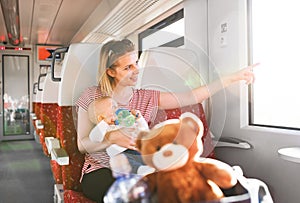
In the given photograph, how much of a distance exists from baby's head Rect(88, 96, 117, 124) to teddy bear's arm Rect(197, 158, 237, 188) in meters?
0.22

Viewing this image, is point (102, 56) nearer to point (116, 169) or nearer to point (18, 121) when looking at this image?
point (116, 169)

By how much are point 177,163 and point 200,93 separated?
0.51 metres

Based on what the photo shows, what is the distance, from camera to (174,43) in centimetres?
112

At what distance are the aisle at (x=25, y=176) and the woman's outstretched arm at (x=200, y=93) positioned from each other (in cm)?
212

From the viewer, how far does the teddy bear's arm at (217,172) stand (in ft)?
1.88

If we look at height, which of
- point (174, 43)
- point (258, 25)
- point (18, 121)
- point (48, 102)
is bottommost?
point (18, 121)

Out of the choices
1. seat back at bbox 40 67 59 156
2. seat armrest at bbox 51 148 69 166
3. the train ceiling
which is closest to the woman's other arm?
seat armrest at bbox 51 148 69 166

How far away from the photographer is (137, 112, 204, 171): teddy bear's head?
521 millimetres

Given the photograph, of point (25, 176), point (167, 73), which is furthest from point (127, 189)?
point (25, 176)

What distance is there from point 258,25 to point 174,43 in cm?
49

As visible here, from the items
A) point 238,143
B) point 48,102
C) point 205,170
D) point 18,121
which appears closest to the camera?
point 205,170

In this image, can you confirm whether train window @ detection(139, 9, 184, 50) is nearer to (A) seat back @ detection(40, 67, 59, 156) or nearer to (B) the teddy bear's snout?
(B) the teddy bear's snout

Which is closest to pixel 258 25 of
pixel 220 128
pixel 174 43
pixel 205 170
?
pixel 174 43

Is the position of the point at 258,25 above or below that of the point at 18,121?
above
